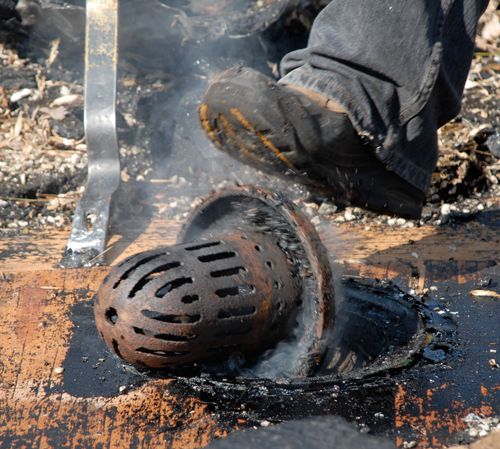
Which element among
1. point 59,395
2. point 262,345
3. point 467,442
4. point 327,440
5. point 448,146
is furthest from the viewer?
point 448,146

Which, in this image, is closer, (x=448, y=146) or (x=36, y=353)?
(x=36, y=353)

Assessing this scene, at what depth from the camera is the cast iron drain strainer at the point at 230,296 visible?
1729mm

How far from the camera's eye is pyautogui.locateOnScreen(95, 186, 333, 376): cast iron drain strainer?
1.73m

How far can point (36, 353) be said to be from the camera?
2.15 metres

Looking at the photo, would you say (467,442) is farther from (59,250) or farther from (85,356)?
(59,250)

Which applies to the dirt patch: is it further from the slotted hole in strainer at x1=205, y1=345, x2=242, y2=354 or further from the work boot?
the slotted hole in strainer at x1=205, y1=345, x2=242, y2=354

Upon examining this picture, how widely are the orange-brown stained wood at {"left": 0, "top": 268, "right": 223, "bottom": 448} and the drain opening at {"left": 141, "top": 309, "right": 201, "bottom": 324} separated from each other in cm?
33

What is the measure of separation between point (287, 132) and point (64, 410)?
1.41 metres

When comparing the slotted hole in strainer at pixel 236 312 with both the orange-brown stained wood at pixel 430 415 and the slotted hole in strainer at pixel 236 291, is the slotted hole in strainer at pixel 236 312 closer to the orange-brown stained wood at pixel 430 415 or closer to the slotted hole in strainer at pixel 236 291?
the slotted hole in strainer at pixel 236 291

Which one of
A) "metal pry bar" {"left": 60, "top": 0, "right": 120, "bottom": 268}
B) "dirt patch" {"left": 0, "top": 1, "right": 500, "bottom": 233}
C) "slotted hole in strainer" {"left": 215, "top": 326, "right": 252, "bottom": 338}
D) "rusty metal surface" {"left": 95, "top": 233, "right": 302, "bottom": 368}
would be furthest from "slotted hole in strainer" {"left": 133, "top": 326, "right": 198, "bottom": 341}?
"metal pry bar" {"left": 60, "top": 0, "right": 120, "bottom": 268}

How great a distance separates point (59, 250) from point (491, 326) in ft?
9.23

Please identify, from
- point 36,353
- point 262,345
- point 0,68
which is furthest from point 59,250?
point 0,68

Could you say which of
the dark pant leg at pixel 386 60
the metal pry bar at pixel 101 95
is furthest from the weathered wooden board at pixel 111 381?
the dark pant leg at pixel 386 60

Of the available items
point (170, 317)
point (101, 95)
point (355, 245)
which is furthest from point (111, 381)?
point (101, 95)
